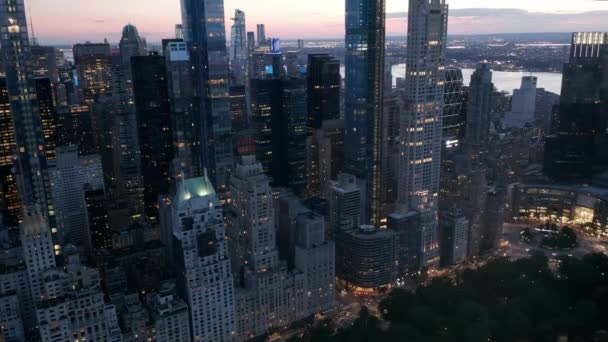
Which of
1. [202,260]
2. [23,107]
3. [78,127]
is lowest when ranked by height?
[202,260]

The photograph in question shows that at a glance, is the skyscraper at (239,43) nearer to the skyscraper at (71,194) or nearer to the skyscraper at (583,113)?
the skyscraper at (71,194)

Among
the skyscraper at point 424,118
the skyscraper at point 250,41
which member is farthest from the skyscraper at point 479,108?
the skyscraper at point 250,41

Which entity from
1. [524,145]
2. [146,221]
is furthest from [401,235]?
[524,145]

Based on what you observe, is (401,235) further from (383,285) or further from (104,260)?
(104,260)

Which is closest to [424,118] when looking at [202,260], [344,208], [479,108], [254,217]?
[344,208]

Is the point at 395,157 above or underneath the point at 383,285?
above

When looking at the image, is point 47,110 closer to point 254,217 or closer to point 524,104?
point 254,217

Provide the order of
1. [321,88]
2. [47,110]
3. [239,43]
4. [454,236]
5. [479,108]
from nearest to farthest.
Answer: [454,236]
[47,110]
[479,108]
[321,88]
[239,43]
